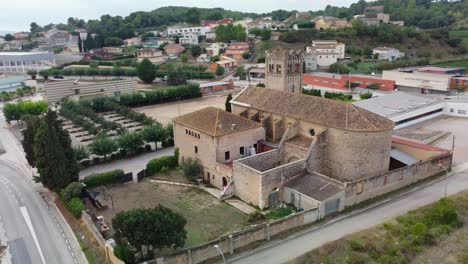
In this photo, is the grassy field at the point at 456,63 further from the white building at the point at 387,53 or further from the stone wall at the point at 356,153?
the stone wall at the point at 356,153

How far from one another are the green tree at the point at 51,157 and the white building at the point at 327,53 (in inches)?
3731

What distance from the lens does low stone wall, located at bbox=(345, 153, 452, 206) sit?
34469mm

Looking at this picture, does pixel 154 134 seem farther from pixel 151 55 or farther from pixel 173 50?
pixel 173 50

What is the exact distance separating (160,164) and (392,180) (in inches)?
949

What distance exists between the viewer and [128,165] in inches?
1880

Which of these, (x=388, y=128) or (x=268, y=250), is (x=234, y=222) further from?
(x=388, y=128)

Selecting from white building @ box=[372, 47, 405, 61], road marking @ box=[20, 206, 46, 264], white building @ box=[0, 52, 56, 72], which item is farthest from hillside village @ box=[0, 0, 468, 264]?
white building @ box=[0, 52, 56, 72]

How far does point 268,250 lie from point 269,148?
592 inches

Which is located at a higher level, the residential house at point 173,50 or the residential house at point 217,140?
the residential house at point 173,50

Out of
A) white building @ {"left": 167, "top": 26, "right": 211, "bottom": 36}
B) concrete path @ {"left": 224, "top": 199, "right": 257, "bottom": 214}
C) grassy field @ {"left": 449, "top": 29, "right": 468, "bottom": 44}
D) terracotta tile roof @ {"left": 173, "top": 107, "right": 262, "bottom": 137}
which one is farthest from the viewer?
white building @ {"left": 167, "top": 26, "right": 211, "bottom": 36}

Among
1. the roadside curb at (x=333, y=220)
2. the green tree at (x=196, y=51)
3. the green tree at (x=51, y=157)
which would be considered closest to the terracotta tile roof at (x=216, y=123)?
the green tree at (x=51, y=157)

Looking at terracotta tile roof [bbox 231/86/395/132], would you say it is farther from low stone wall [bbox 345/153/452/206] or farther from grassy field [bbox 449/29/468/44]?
grassy field [bbox 449/29/468/44]

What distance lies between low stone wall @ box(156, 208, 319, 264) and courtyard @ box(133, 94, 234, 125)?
1625 inches

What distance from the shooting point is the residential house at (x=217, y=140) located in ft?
130
